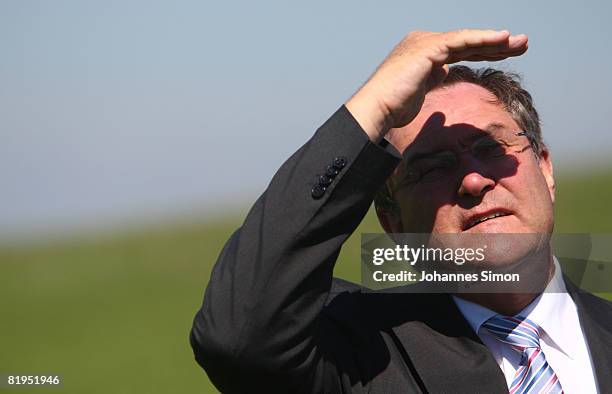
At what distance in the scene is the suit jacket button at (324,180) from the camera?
238 centimetres

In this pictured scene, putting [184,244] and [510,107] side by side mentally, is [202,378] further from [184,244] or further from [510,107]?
[184,244]

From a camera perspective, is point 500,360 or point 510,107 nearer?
point 500,360

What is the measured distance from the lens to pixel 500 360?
2.76 metres

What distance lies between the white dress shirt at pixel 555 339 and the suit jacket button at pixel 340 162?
0.72 meters

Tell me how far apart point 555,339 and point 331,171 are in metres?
0.96

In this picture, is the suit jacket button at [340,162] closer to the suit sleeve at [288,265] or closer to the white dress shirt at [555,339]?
the suit sleeve at [288,265]

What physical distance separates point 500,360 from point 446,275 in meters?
0.30

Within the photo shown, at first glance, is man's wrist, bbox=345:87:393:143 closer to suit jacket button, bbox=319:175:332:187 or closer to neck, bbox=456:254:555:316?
suit jacket button, bbox=319:175:332:187

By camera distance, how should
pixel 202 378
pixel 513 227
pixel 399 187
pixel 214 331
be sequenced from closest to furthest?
pixel 214 331 → pixel 513 227 → pixel 399 187 → pixel 202 378

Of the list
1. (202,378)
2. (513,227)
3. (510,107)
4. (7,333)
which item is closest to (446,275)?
(513,227)

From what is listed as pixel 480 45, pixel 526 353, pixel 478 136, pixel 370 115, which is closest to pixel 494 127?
pixel 478 136

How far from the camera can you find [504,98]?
3.00m

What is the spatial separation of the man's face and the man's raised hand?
0.29 m

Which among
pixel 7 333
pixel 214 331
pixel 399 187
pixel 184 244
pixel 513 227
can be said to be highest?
pixel 184 244
